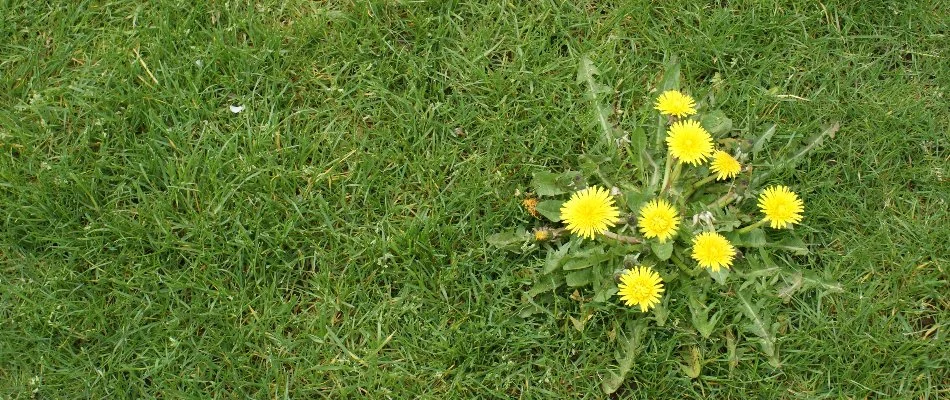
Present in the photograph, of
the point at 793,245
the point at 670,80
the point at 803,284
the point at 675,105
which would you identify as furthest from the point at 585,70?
the point at 803,284

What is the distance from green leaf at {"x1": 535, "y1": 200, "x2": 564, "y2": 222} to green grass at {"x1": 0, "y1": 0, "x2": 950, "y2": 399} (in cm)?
17

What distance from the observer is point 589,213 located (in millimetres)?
2955

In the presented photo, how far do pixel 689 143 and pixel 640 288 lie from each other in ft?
1.77

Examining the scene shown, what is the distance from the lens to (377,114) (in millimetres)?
3389

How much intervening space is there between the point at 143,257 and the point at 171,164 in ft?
1.19

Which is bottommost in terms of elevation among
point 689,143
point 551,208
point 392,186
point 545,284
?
point 392,186

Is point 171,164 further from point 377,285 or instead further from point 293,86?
point 377,285

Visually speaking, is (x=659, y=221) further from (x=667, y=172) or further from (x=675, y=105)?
(x=675, y=105)

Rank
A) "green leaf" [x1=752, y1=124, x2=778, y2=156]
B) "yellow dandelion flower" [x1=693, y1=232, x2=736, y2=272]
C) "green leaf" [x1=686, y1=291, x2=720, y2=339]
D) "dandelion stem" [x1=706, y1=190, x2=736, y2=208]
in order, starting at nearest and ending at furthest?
"yellow dandelion flower" [x1=693, y1=232, x2=736, y2=272] < "green leaf" [x1=686, y1=291, x2=720, y2=339] < "dandelion stem" [x1=706, y1=190, x2=736, y2=208] < "green leaf" [x1=752, y1=124, x2=778, y2=156]

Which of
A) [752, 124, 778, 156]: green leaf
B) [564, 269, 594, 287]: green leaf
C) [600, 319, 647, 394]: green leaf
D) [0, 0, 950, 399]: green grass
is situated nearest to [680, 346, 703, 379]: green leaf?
[0, 0, 950, 399]: green grass

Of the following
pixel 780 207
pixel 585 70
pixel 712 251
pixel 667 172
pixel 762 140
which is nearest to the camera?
pixel 712 251

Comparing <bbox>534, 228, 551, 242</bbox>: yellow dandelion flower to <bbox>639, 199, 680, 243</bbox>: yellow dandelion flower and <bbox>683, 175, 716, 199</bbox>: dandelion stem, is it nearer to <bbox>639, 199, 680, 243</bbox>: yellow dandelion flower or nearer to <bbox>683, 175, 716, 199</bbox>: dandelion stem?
<bbox>639, 199, 680, 243</bbox>: yellow dandelion flower

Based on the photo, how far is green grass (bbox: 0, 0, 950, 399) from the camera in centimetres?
306

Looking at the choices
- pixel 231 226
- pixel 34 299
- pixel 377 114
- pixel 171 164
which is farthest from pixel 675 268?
pixel 34 299
